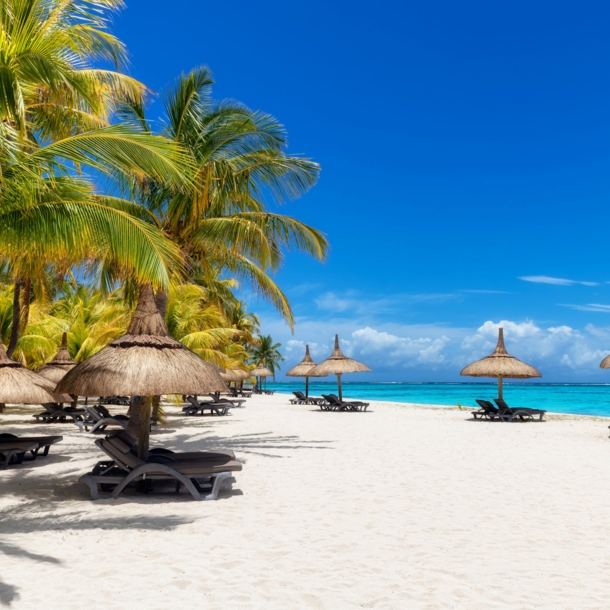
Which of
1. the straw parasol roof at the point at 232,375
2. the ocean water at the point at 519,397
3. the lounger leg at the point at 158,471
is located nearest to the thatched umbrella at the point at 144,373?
the lounger leg at the point at 158,471

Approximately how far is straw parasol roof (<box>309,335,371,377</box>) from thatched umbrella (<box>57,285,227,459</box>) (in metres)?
15.5

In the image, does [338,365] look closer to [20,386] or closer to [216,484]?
[20,386]

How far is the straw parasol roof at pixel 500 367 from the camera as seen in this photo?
19.1m

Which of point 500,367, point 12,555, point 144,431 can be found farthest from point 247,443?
point 500,367

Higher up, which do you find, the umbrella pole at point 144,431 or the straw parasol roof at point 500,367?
the straw parasol roof at point 500,367

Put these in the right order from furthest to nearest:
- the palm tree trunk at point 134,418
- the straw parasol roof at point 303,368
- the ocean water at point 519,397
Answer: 1. the ocean water at point 519,397
2. the straw parasol roof at point 303,368
3. the palm tree trunk at point 134,418

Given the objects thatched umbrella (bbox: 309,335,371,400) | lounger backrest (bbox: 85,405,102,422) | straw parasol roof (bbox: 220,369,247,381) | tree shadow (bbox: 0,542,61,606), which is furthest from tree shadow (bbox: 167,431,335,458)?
straw parasol roof (bbox: 220,369,247,381)

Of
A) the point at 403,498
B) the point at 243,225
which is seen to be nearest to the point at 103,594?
the point at 403,498

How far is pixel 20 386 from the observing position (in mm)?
8578

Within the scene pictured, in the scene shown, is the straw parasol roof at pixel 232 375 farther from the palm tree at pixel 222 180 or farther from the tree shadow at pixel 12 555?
the tree shadow at pixel 12 555

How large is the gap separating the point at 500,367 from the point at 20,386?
611 inches

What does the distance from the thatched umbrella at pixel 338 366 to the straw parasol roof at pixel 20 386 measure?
47.3ft

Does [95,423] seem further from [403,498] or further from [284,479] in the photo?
[403,498]

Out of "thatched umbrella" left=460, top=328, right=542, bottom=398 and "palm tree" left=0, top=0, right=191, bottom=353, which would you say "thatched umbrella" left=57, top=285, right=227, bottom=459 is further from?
"thatched umbrella" left=460, top=328, right=542, bottom=398
